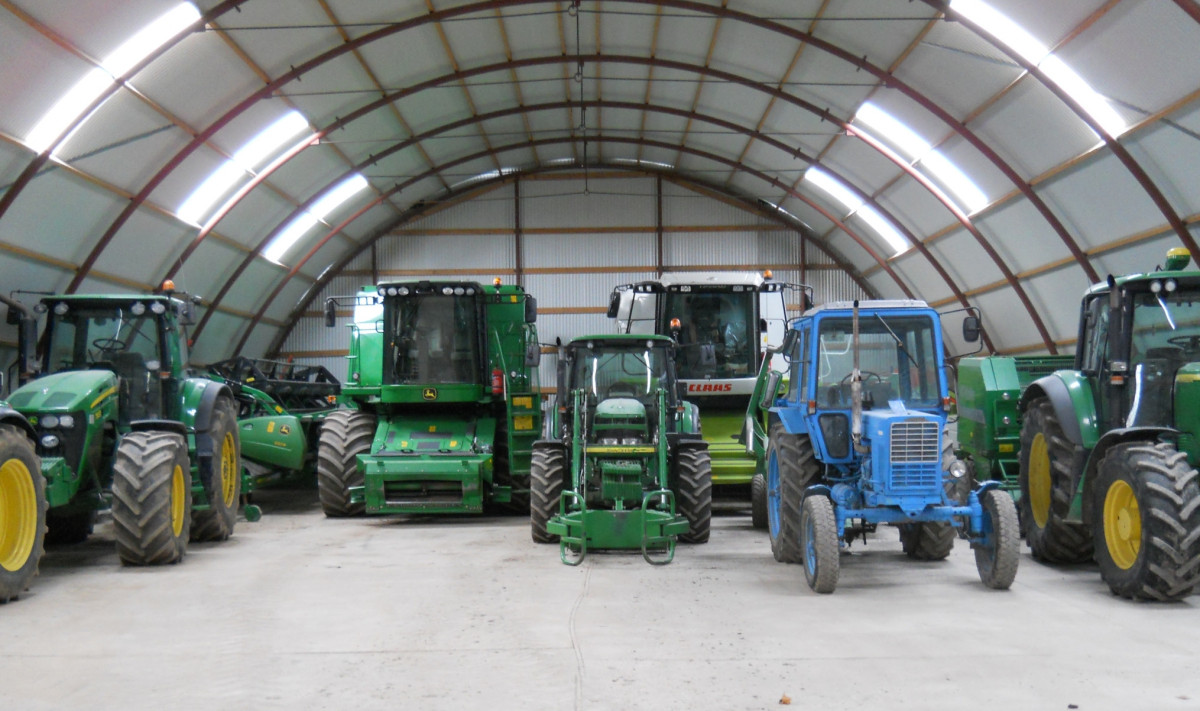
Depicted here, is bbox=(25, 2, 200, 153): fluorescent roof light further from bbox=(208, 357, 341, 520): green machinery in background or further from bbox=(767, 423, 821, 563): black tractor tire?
bbox=(767, 423, 821, 563): black tractor tire

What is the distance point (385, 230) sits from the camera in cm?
2431

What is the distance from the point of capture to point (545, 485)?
32.3 ft

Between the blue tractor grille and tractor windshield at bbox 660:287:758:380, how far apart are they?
22.2 ft

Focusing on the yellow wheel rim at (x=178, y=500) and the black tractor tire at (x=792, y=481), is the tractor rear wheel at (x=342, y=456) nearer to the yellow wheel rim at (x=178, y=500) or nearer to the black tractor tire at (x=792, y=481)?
the yellow wheel rim at (x=178, y=500)

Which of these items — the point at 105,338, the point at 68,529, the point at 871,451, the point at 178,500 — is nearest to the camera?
the point at 871,451

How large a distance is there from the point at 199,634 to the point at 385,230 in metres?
18.9

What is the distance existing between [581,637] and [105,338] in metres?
6.12

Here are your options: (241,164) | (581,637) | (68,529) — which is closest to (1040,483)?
(581,637)

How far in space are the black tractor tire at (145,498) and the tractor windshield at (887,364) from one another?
17.5 ft

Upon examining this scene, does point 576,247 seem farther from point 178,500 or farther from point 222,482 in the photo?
point 178,500

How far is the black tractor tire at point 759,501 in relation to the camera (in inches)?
435

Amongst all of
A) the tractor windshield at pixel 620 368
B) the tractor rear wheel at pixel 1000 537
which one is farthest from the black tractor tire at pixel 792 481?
the tractor windshield at pixel 620 368

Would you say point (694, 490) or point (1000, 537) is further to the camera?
point (694, 490)

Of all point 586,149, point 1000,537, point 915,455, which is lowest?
point 1000,537
